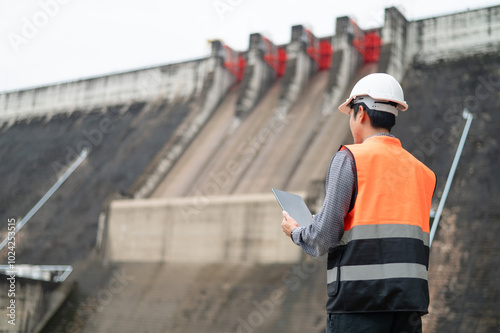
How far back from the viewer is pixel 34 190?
21109mm

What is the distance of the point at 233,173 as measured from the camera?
57.9ft

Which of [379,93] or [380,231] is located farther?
[379,93]

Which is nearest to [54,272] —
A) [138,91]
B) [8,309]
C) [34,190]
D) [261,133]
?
[8,309]

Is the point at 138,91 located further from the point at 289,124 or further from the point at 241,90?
the point at 289,124


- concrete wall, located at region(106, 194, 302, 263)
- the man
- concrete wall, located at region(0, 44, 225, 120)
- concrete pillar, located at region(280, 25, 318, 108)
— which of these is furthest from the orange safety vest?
concrete wall, located at region(0, 44, 225, 120)

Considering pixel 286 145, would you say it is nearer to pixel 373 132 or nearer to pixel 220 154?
pixel 220 154

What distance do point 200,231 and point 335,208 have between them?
1261cm

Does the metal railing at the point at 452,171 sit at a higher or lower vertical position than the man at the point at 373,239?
higher

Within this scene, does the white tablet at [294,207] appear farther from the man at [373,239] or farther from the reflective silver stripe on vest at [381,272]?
the reflective silver stripe on vest at [381,272]

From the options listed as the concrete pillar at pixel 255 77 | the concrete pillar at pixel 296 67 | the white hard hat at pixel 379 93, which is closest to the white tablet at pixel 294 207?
the white hard hat at pixel 379 93

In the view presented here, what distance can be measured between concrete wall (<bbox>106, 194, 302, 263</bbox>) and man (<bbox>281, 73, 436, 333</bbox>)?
35.9ft

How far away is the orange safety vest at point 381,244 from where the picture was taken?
244cm

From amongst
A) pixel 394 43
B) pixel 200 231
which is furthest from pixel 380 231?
pixel 394 43

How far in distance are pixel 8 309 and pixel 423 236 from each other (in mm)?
13020
